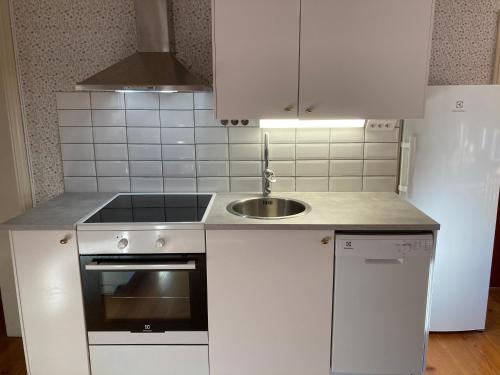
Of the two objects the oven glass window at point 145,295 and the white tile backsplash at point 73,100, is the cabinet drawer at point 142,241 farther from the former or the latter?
the white tile backsplash at point 73,100

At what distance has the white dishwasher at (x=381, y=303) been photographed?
69.7 inches

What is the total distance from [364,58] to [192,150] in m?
1.09

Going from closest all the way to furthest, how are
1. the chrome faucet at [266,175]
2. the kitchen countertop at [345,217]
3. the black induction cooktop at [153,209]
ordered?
1. the kitchen countertop at [345,217]
2. the black induction cooktop at [153,209]
3. the chrome faucet at [266,175]

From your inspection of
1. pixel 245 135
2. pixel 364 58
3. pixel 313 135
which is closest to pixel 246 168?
pixel 245 135

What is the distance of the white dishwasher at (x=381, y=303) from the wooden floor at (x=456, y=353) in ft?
1.57

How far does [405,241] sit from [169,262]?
3.60ft

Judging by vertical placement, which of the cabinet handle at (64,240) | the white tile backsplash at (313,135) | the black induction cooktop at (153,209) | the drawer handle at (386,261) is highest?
the white tile backsplash at (313,135)

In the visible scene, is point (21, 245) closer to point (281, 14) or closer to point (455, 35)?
point (281, 14)

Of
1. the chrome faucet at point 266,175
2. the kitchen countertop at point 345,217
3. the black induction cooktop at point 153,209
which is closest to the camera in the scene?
the kitchen countertop at point 345,217

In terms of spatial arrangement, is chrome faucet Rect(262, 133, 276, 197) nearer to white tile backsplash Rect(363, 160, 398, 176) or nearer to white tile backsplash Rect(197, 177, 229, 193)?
white tile backsplash Rect(197, 177, 229, 193)

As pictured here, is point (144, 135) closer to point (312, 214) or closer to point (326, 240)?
point (312, 214)

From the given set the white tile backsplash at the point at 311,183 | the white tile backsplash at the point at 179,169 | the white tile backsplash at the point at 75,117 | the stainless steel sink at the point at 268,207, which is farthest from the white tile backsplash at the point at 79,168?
the white tile backsplash at the point at 311,183

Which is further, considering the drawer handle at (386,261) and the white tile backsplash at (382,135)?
the white tile backsplash at (382,135)

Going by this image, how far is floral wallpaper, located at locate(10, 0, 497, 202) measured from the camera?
2193 millimetres
